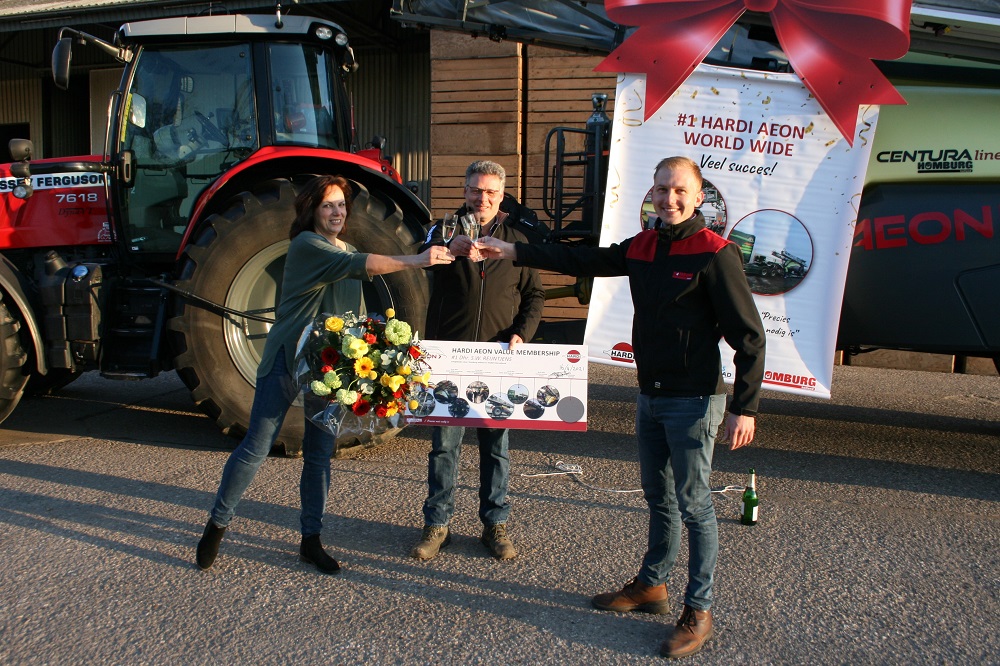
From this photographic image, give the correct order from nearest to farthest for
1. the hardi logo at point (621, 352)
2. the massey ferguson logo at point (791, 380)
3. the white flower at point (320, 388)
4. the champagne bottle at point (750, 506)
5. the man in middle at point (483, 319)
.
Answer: the white flower at point (320, 388) < the man in middle at point (483, 319) < the champagne bottle at point (750, 506) < the massey ferguson logo at point (791, 380) < the hardi logo at point (621, 352)

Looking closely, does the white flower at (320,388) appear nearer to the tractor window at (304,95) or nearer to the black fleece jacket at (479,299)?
the black fleece jacket at (479,299)

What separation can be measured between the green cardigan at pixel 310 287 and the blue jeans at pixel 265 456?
0.20 feet

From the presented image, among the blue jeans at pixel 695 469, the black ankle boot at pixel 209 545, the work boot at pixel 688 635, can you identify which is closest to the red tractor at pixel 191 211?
the black ankle boot at pixel 209 545

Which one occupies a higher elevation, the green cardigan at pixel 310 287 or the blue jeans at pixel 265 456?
the green cardigan at pixel 310 287

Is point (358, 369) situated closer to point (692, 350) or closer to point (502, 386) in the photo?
point (502, 386)

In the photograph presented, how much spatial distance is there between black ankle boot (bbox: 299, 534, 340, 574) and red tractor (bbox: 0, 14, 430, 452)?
137 centimetres

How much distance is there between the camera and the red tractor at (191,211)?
463cm

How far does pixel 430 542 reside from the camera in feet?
11.0

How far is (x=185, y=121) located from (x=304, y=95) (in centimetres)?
77

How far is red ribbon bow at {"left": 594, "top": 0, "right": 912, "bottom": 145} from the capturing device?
3.97 metres

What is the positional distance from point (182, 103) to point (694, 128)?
319cm

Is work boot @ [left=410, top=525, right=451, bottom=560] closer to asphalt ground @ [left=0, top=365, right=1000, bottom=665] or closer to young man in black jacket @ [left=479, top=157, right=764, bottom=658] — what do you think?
asphalt ground @ [left=0, top=365, right=1000, bottom=665]

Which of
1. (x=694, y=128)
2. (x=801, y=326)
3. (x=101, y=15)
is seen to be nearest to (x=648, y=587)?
(x=801, y=326)

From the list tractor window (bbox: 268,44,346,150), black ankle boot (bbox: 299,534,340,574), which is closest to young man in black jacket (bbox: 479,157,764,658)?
black ankle boot (bbox: 299,534,340,574)
